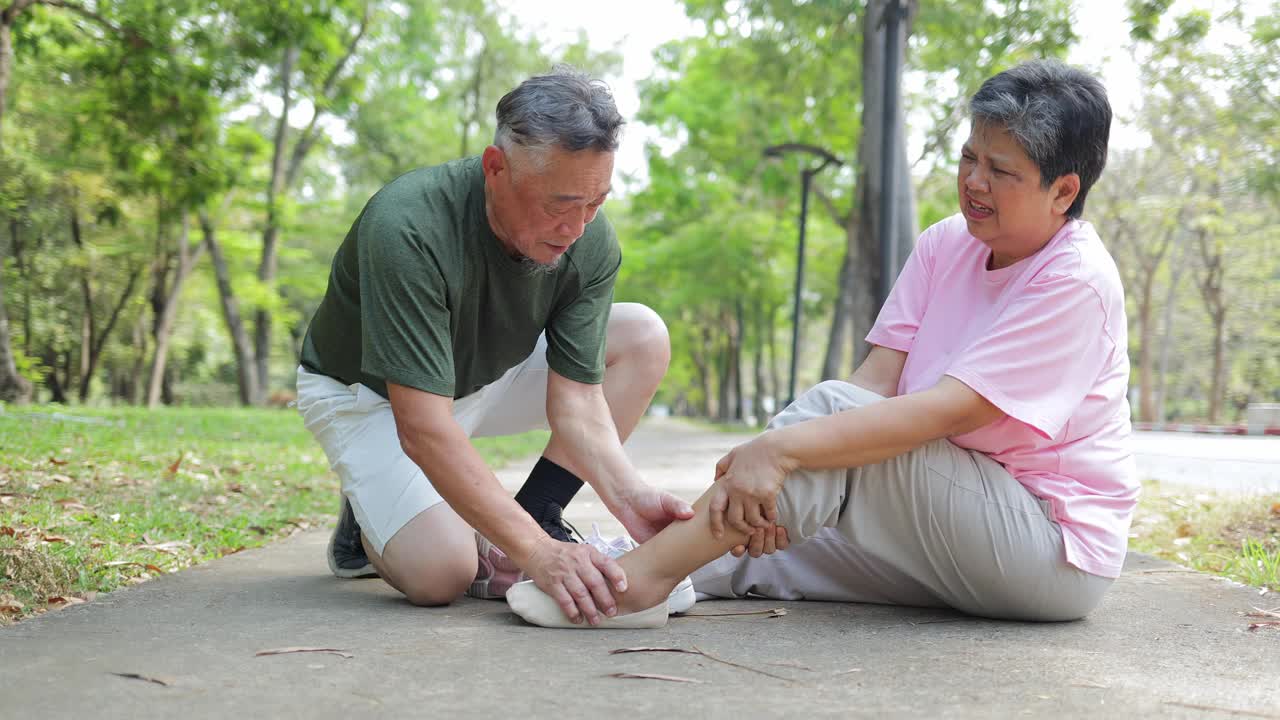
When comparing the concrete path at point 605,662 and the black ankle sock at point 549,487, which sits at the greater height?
the black ankle sock at point 549,487

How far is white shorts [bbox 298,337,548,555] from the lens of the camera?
3152 mm

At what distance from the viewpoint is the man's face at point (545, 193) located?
8.98 feet

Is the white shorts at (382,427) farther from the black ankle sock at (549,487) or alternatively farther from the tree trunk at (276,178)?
the tree trunk at (276,178)

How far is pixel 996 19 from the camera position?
42.6 feet

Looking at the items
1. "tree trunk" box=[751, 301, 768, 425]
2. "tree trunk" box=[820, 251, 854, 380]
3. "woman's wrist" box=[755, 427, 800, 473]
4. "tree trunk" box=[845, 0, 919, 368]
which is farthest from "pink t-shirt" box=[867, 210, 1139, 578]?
"tree trunk" box=[751, 301, 768, 425]

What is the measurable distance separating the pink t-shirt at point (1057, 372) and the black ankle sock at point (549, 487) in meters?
1.16

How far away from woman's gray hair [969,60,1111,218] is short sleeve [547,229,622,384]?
4.02ft

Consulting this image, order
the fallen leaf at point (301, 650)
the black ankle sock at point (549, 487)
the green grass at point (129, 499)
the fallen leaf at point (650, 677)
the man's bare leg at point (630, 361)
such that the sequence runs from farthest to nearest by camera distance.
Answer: the man's bare leg at point (630, 361) < the black ankle sock at point (549, 487) < the green grass at point (129, 499) < the fallen leaf at point (301, 650) < the fallen leaf at point (650, 677)

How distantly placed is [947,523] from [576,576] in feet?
3.27

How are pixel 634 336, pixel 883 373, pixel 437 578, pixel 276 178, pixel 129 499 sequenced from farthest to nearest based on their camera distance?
pixel 276 178
pixel 129 499
pixel 634 336
pixel 883 373
pixel 437 578

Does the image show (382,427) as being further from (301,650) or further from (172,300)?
(172,300)

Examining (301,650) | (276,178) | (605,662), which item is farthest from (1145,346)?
(301,650)

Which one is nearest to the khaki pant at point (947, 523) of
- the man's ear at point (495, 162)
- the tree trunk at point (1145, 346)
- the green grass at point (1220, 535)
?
the man's ear at point (495, 162)

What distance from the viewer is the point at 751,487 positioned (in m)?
2.59
